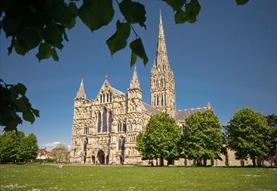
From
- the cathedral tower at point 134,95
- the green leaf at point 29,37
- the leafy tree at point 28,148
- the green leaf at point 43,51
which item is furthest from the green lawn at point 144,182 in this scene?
the leafy tree at point 28,148

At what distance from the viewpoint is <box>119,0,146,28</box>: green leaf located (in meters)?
1.97

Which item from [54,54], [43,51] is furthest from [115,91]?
[43,51]

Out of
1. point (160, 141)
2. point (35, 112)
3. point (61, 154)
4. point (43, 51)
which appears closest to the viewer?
point (43, 51)

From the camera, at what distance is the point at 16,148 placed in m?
81.4

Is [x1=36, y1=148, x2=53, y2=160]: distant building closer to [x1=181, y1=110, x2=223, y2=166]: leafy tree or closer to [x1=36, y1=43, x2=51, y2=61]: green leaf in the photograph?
[x1=181, y1=110, x2=223, y2=166]: leafy tree

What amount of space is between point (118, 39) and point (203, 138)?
189ft

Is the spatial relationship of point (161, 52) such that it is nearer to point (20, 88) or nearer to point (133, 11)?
point (20, 88)

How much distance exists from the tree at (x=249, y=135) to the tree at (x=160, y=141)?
11.2 m

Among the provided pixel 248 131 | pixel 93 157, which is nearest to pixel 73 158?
pixel 93 157

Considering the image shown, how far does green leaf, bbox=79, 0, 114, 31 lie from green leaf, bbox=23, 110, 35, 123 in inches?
58.5

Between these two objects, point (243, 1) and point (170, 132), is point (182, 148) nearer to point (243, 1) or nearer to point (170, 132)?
point (170, 132)

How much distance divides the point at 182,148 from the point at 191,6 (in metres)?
58.5

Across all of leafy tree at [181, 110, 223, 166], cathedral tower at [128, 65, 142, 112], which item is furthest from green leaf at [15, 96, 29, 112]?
cathedral tower at [128, 65, 142, 112]

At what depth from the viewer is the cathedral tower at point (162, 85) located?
9956cm
